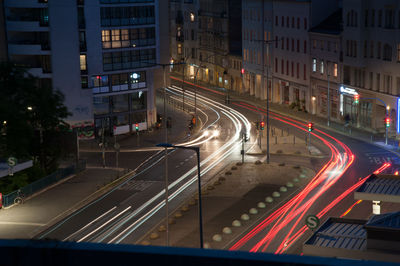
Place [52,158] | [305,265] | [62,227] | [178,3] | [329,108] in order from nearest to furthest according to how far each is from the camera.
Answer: [305,265]
[62,227]
[52,158]
[329,108]
[178,3]

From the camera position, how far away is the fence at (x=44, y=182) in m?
47.0

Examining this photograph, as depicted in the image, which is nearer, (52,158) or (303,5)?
(52,158)

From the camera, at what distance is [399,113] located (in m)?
68.0

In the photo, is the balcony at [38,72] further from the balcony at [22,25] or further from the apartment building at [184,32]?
the apartment building at [184,32]

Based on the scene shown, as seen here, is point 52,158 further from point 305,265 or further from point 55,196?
point 305,265

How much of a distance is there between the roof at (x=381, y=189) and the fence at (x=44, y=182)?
26.6 metres

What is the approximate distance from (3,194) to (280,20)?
59.0 m

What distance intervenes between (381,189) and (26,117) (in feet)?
106

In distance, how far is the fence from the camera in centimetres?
A: 4697

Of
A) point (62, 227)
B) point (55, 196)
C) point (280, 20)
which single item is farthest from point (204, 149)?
point (280, 20)

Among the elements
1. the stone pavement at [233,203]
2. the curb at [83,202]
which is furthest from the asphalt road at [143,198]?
the stone pavement at [233,203]

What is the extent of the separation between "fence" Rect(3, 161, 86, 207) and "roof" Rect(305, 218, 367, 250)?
91.2 ft

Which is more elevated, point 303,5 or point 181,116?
point 303,5

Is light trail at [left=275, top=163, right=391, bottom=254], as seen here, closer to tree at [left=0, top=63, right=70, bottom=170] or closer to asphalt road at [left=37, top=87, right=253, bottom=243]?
asphalt road at [left=37, top=87, right=253, bottom=243]
